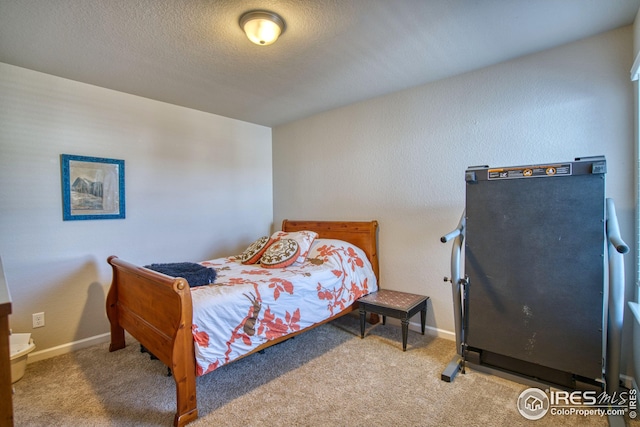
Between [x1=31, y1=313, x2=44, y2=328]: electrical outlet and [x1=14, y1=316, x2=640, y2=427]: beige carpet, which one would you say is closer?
[x1=14, y1=316, x2=640, y2=427]: beige carpet

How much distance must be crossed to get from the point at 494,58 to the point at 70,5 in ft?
9.60

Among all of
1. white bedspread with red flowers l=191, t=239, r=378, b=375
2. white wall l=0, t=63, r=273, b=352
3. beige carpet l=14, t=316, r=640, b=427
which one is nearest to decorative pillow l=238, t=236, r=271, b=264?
white bedspread with red flowers l=191, t=239, r=378, b=375

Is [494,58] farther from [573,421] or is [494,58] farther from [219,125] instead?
[219,125]

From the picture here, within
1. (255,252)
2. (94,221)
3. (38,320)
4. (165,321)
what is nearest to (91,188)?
(94,221)

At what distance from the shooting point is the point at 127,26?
1977 millimetres

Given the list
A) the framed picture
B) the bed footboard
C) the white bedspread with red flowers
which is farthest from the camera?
the framed picture

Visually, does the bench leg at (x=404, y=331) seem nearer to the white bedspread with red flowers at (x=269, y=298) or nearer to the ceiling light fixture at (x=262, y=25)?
the white bedspread with red flowers at (x=269, y=298)

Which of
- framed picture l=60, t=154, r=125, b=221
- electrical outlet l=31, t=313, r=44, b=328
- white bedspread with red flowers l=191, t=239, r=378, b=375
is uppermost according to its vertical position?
framed picture l=60, t=154, r=125, b=221

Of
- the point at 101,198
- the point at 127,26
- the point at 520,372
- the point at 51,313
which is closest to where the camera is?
the point at 127,26

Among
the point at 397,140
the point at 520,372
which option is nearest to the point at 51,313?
the point at 397,140

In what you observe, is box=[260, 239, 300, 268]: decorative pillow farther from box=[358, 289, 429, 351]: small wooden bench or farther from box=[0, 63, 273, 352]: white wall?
box=[0, 63, 273, 352]: white wall

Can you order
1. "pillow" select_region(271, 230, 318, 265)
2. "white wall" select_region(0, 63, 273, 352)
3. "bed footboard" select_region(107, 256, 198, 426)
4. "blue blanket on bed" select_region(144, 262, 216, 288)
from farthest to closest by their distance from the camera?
"pillow" select_region(271, 230, 318, 265) < "white wall" select_region(0, 63, 273, 352) < "blue blanket on bed" select_region(144, 262, 216, 288) < "bed footboard" select_region(107, 256, 198, 426)

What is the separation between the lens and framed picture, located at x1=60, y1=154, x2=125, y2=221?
109 inches

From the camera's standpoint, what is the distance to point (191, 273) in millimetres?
2424
